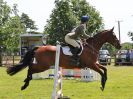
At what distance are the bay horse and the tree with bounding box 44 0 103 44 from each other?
41.5m

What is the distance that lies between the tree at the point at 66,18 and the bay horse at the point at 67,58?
41498mm

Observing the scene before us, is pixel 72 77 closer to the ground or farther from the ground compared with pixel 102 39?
closer to the ground

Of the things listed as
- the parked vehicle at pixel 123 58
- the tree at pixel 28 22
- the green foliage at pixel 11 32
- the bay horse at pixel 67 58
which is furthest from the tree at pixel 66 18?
the tree at pixel 28 22

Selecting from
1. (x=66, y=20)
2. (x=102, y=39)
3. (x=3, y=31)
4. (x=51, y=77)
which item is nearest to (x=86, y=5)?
(x=66, y=20)

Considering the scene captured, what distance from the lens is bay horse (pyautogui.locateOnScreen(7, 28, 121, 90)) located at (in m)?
12.3

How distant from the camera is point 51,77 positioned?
68.4 feet

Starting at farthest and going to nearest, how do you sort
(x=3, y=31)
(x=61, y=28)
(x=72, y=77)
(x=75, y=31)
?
(x=61, y=28) → (x=3, y=31) → (x=72, y=77) → (x=75, y=31)

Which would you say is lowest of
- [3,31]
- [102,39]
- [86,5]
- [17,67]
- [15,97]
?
[15,97]

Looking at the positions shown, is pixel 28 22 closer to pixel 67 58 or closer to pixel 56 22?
pixel 56 22

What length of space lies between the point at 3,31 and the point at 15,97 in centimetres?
3264

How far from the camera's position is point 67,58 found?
12367 mm

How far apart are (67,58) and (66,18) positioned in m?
46.5

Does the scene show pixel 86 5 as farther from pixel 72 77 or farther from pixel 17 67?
pixel 17 67

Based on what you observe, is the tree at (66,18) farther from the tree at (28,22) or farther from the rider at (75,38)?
the tree at (28,22)
